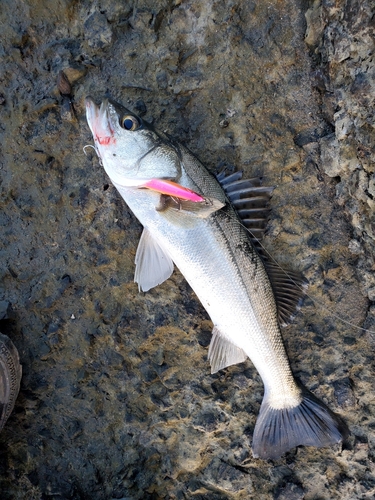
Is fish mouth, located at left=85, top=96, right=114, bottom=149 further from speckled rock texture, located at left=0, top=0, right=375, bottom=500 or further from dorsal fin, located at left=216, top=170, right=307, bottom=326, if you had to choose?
dorsal fin, located at left=216, top=170, right=307, bottom=326

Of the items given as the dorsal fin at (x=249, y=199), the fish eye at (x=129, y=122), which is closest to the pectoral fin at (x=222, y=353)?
the dorsal fin at (x=249, y=199)

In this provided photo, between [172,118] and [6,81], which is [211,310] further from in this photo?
[6,81]

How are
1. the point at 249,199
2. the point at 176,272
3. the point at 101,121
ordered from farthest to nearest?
the point at 176,272, the point at 249,199, the point at 101,121

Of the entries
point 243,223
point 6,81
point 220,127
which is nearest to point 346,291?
point 243,223

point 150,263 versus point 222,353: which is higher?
point 150,263

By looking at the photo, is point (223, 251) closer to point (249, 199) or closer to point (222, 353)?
point (249, 199)

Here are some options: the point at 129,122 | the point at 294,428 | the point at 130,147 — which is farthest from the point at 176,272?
the point at 294,428

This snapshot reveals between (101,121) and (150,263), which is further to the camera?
(150,263)
